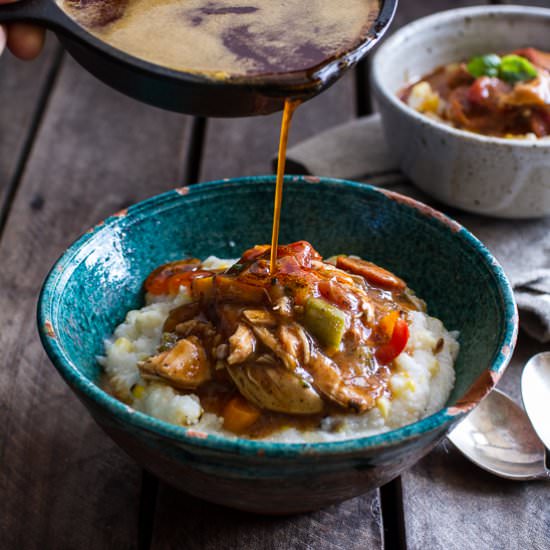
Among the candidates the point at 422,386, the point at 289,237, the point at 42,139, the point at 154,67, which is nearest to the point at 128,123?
the point at 42,139

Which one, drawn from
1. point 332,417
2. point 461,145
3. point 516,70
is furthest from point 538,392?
point 516,70

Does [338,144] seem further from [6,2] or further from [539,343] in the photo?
[6,2]

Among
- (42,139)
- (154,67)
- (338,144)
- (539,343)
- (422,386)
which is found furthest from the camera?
(42,139)

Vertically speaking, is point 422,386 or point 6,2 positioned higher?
point 6,2

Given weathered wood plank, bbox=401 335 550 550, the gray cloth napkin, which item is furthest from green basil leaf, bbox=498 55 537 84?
weathered wood plank, bbox=401 335 550 550

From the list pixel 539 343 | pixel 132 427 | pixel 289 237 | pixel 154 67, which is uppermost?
pixel 154 67

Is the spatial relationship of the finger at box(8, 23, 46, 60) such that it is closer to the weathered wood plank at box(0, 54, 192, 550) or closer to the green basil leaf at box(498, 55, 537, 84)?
the weathered wood plank at box(0, 54, 192, 550)

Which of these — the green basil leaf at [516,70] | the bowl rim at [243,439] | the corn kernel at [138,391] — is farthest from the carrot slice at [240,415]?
the green basil leaf at [516,70]
